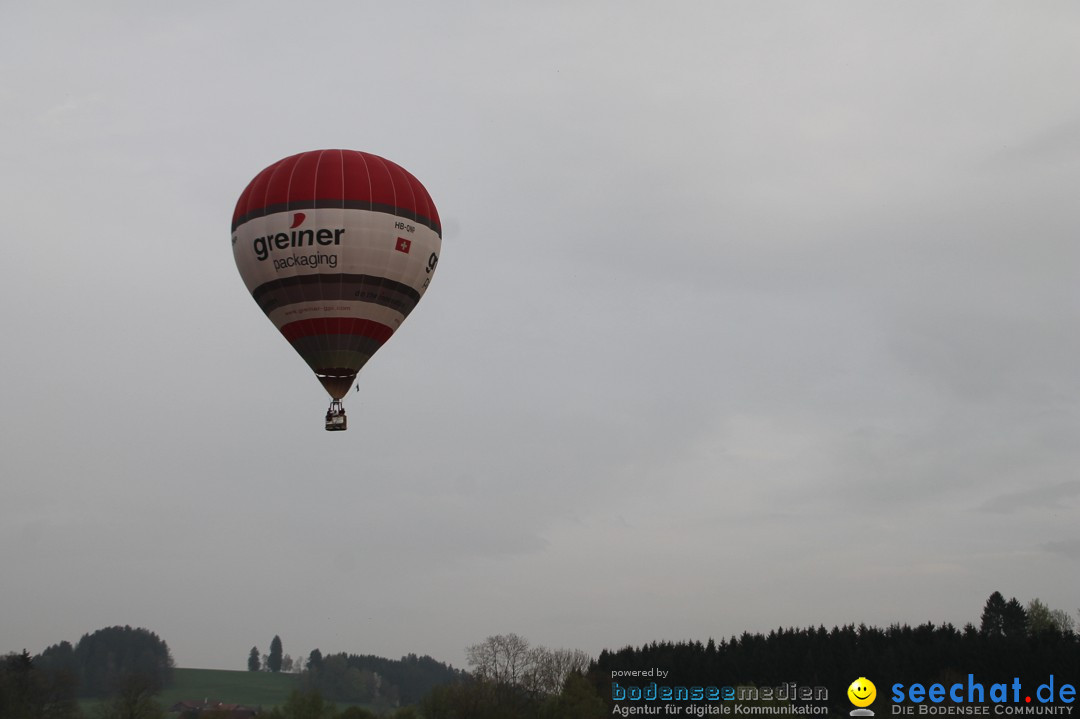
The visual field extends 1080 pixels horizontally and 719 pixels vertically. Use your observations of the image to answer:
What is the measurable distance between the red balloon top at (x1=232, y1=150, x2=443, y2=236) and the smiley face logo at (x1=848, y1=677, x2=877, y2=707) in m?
43.9

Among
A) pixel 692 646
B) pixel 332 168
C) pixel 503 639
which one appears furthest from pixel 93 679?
pixel 332 168

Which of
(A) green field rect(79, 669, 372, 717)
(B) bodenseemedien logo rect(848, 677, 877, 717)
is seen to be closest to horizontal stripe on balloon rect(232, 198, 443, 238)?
(B) bodenseemedien logo rect(848, 677, 877, 717)

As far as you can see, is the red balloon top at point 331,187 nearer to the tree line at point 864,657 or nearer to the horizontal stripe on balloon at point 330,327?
Result: the horizontal stripe on balloon at point 330,327

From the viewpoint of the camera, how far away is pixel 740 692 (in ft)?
246

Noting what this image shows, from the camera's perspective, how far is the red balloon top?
1545 inches

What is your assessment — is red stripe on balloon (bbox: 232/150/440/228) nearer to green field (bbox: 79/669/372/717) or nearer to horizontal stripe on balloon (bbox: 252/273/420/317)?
horizontal stripe on balloon (bbox: 252/273/420/317)

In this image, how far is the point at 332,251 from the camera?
127 ft

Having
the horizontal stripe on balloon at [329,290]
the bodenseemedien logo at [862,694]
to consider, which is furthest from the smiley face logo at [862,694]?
the horizontal stripe on balloon at [329,290]

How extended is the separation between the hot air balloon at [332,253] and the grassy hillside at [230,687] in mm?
107627

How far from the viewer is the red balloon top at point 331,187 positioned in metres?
39.2

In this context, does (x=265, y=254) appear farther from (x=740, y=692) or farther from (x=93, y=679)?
(x=93, y=679)

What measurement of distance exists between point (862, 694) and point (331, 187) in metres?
47.5

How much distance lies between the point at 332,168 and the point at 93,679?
14603cm

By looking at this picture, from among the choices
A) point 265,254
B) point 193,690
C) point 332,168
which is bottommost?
point 193,690
